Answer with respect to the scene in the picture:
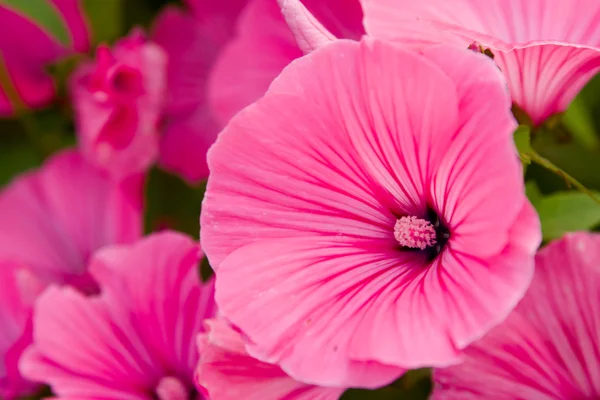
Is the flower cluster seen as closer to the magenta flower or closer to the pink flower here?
the pink flower

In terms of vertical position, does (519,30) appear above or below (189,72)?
above

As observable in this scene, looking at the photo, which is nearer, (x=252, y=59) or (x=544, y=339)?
(x=544, y=339)

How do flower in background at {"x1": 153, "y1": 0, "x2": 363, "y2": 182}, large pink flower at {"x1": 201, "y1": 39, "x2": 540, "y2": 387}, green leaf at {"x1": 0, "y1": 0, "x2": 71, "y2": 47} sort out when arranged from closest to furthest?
1. large pink flower at {"x1": 201, "y1": 39, "x2": 540, "y2": 387}
2. flower in background at {"x1": 153, "y1": 0, "x2": 363, "y2": 182}
3. green leaf at {"x1": 0, "y1": 0, "x2": 71, "y2": 47}

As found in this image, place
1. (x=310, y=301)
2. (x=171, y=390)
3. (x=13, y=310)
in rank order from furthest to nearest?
(x=13, y=310), (x=171, y=390), (x=310, y=301)

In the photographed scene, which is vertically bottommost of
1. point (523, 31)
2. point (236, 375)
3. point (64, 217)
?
point (64, 217)

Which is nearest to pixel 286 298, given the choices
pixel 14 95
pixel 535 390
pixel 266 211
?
pixel 266 211

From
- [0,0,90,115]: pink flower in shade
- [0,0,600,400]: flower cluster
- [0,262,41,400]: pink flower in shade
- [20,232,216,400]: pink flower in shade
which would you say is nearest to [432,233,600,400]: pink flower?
[0,0,600,400]: flower cluster

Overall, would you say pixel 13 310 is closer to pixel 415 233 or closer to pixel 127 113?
pixel 127 113

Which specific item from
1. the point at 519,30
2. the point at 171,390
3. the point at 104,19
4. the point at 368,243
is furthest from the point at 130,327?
the point at 104,19
